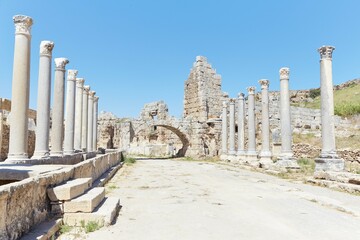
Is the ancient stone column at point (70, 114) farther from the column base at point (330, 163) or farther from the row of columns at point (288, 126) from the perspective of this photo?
the column base at point (330, 163)

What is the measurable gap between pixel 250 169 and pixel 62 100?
32.3ft

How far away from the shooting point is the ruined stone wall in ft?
111

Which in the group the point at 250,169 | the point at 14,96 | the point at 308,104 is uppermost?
the point at 308,104

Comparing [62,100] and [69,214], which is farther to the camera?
[62,100]

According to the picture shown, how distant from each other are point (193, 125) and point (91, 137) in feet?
42.2

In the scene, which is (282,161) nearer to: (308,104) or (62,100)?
(62,100)

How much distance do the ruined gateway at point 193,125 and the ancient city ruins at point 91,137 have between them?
0.10 metres

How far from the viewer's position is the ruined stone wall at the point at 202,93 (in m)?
33.8

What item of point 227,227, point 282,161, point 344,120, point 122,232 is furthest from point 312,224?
point 344,120

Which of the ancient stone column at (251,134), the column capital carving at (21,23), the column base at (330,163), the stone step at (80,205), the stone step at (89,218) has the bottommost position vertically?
the stone step at (89,218)

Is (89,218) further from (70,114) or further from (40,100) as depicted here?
(70,114)

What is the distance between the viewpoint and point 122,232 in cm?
Result: 464

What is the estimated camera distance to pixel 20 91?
895 cm

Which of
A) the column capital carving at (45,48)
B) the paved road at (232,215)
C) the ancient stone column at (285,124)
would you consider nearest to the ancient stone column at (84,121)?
the column capital carving at (45,48)
